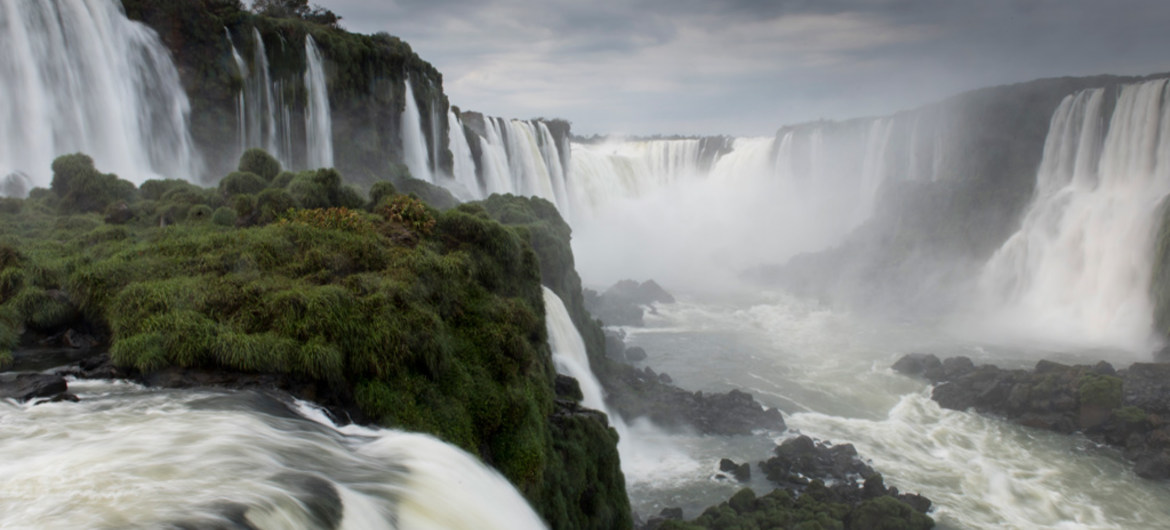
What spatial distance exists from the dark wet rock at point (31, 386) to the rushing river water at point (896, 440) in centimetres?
1160

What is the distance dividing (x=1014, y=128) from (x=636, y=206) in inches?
1190

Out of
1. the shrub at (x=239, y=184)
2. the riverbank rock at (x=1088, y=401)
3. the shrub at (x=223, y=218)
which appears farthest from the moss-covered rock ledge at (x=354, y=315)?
the riverbank rock at (x=1088, y=401)

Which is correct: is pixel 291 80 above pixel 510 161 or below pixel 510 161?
above

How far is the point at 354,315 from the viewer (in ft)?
26.8

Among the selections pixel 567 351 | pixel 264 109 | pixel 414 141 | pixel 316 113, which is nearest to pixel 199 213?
pixel 567 351

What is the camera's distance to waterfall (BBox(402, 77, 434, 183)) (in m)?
34.9

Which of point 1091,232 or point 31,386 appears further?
point 1091,232

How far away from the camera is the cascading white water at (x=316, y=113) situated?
2889 cm

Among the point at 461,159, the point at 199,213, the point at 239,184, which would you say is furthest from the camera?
the point at 461,159

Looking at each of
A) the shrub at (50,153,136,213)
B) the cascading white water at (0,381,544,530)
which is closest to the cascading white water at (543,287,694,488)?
the cascading white water at (0,381,544,530)

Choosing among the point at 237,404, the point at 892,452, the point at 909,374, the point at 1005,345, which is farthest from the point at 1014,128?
the point at 237,404

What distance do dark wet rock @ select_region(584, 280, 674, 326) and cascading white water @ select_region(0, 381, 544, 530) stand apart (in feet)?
87.8

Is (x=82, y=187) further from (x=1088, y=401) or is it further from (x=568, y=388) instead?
(x=1088, y=401)

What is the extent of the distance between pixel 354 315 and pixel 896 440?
689 inches
